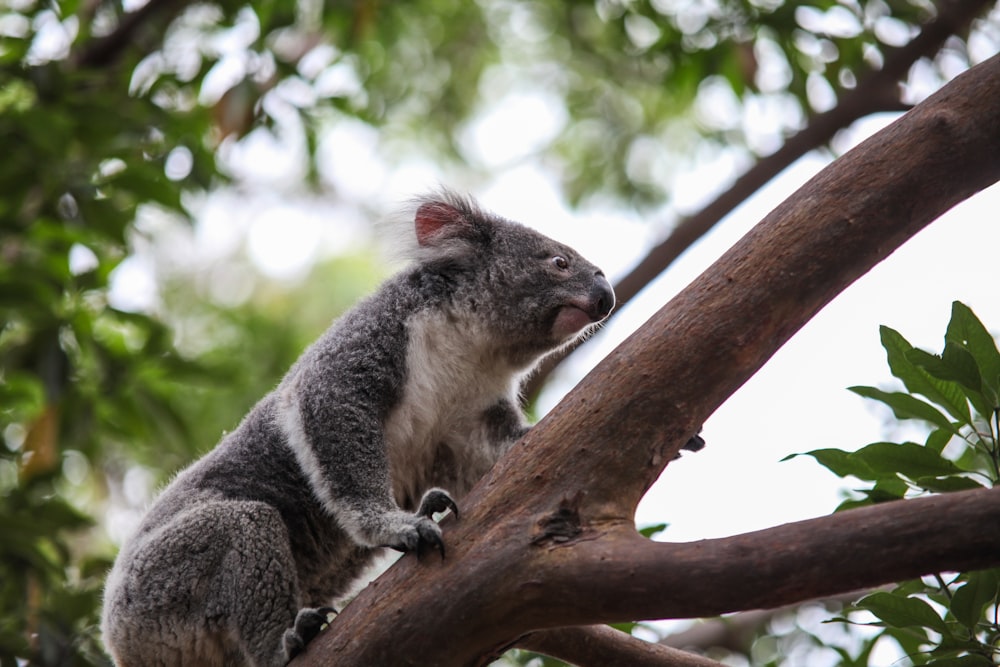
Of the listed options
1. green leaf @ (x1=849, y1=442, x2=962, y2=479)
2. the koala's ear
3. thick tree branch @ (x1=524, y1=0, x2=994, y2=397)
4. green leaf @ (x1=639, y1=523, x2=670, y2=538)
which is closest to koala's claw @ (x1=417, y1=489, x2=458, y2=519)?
green leaf @ (x1=639, y1=523, x2=670, y2=538)

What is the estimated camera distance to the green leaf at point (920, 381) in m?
2.86

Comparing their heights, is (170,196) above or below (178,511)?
above

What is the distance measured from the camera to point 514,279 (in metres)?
4.26

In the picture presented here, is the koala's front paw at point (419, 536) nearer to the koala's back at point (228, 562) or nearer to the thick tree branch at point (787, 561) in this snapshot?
the thick tree branch at point (787, 561)

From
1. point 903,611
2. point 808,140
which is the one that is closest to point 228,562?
point 903,611

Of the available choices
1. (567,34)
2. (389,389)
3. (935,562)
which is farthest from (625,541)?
(567,34)

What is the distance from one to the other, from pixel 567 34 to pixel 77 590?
539 cm

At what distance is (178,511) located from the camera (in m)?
3.76

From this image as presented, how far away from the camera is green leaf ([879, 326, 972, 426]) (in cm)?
286

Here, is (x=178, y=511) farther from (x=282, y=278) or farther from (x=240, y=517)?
(x=282, y=278)

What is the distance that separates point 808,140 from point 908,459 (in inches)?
112

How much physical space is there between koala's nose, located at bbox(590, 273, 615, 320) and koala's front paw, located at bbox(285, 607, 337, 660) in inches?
65.8

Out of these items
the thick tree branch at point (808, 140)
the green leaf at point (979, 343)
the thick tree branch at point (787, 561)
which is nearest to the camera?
the thick tree branch at point (787, 561)

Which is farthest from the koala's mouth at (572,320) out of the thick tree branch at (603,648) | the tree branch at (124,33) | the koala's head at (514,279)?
the tree branch at (124,33)
